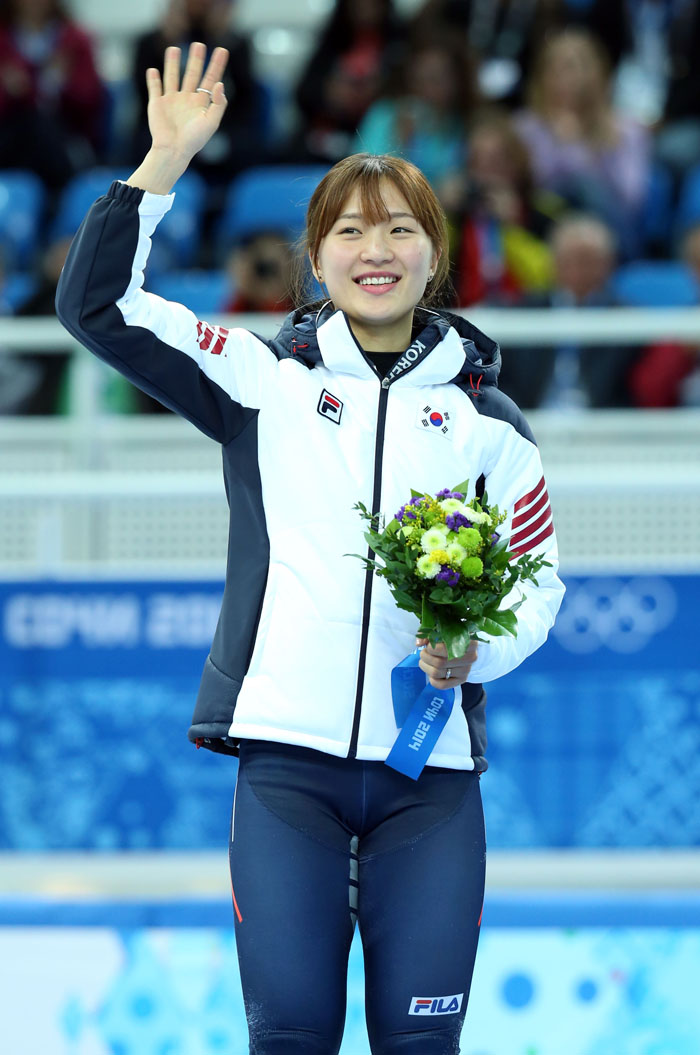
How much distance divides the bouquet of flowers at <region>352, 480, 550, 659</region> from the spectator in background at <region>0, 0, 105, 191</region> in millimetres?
6790

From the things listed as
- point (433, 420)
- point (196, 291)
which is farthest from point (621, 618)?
point (196, 291)

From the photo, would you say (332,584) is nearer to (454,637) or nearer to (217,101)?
(454,637)

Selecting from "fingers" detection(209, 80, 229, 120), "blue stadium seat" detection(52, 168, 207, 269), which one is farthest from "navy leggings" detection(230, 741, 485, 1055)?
"blue stadium seat" detection(52, 168, 207, 269)

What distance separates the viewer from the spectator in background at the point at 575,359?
6.02m

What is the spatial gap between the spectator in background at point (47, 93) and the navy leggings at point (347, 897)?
6.80 metres

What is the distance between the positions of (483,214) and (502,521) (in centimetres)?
442

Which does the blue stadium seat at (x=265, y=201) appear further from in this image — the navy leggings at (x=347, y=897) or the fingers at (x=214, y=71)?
the navy leggings at (x=347, y=897)

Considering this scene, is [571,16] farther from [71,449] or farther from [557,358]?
[71,449]

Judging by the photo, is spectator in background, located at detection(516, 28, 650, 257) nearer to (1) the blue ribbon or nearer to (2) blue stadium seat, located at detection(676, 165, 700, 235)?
(2) blue stadium seat, located at detection(676, 165, 700, 235)

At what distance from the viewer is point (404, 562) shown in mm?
2223

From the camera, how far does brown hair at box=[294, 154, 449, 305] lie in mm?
2494

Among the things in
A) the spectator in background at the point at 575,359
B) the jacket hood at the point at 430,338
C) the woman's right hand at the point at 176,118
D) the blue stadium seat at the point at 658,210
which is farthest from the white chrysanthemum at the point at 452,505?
the blue stadium seat at the point at 658,210

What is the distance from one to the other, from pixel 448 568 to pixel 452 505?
0.36ft

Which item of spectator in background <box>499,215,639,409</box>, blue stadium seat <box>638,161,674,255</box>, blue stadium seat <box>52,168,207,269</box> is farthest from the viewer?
blue stadium seat <box>52,168,207,269</box>
